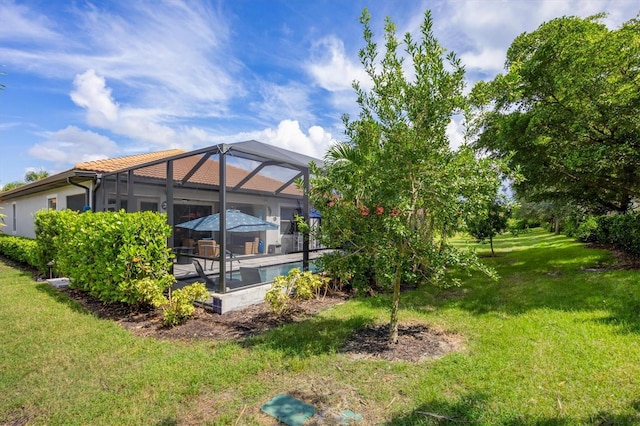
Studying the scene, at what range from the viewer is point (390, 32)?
4.61 metres

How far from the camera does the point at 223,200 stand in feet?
21.6

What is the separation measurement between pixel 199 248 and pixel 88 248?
3.58 metres

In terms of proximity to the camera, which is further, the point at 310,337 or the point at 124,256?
the point at 124,256

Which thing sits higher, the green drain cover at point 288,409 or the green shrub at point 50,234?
the green shrub at point 50,234

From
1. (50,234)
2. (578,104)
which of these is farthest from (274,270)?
(578,104)

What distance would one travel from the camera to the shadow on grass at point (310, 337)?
476 cm

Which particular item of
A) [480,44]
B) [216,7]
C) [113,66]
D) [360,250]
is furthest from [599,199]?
[113,66]

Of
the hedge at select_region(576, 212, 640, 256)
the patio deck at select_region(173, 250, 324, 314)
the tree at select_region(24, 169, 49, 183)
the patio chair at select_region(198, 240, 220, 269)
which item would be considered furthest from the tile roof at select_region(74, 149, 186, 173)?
the tree at select_region(24, 169, 49, 183)

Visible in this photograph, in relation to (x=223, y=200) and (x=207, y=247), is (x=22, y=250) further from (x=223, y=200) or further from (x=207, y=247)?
(x=223, y=200)

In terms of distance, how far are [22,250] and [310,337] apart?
553 inches

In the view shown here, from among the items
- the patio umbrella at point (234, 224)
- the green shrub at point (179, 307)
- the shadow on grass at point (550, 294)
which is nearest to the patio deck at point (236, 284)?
the green shrub at point (179, 307)

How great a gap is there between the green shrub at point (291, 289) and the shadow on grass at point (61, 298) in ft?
12.7

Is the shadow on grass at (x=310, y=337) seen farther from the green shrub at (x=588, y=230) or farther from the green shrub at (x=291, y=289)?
the green shrub at (x=588, y=230)

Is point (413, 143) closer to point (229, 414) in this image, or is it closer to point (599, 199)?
point (229, 414)
